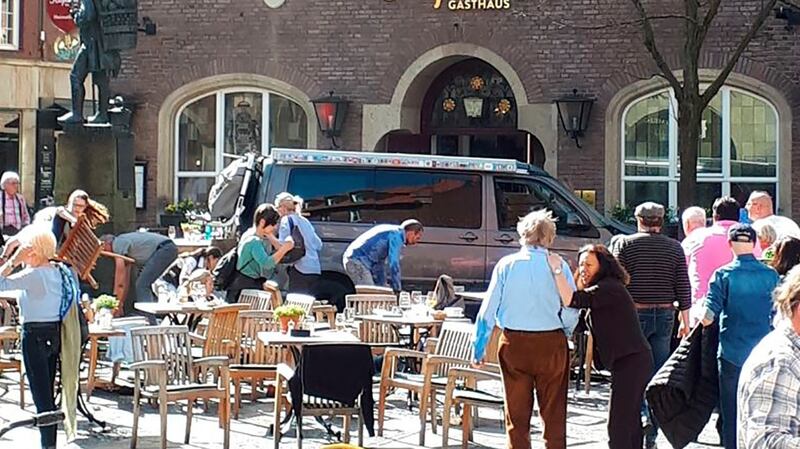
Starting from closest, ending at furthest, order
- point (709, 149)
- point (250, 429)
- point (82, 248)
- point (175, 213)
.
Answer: point (250, 429), point (82, 248), point (709, 149), point (175, 213)

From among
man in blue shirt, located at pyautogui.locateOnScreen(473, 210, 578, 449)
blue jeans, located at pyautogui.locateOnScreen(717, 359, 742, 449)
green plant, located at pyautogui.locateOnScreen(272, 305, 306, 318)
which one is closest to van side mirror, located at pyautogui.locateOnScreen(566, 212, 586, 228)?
green plant, located at pyautogui.locateOnScreen(272, 305, 306, 318)

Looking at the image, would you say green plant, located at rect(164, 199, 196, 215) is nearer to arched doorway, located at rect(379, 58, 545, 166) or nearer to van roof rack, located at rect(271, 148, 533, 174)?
arched doorway, located at rect(379, 58, 545, 166)

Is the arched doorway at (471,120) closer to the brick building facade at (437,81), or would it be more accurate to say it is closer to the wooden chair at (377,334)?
the brick building facade at (437,81)

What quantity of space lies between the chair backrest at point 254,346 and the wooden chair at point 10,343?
1797mm

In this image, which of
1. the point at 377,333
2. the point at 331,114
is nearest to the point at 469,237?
the point at 377,333

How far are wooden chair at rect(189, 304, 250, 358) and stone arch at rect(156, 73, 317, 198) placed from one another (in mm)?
11278

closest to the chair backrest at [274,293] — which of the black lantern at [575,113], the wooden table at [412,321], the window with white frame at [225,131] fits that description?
the wooden table at [412,321]

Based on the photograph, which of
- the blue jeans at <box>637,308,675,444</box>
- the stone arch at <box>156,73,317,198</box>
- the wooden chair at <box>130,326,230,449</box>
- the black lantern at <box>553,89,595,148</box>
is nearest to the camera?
the wooden chair at <box>130,326,230,449</box>

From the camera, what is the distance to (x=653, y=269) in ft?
31.7

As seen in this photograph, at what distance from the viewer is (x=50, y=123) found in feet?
86.8

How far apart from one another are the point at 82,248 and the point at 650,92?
12.2 m

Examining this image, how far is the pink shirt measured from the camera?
34.7 ft

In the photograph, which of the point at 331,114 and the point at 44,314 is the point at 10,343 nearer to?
the point at 44,314

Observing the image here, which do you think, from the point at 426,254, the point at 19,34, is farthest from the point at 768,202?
the point at 19,34
